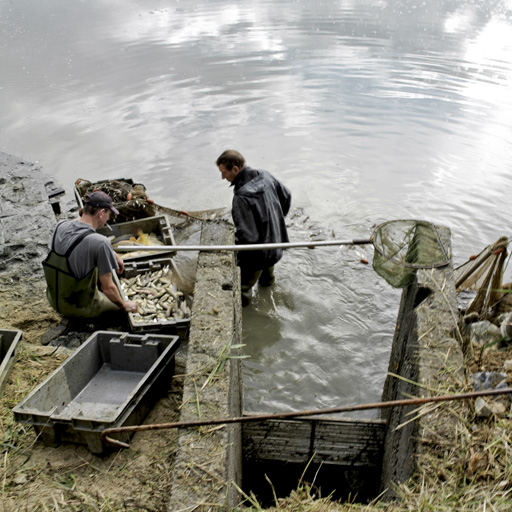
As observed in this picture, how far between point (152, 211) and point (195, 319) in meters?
4.19

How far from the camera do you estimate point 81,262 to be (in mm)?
4930

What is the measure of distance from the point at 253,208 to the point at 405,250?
6.77ft

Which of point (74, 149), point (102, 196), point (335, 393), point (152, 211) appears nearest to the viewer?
point (102, 196)

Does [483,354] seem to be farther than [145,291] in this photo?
No

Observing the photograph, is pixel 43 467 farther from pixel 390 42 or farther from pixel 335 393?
pixel 390 42

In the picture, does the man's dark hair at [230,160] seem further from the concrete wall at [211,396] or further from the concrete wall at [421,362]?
the concrete wall at [421,362]

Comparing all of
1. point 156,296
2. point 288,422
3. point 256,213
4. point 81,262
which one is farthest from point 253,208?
point 288,422

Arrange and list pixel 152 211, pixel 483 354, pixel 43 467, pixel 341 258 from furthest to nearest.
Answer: pixel 341 258, pixel 152 211, pixel 483 354, pixel 43 467

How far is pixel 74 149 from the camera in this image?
1237cm

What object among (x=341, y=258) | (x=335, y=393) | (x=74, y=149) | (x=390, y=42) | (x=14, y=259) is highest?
(x=390, y=42)

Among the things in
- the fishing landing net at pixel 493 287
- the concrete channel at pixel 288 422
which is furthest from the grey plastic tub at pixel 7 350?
the fishing landing net at pixel 493 287

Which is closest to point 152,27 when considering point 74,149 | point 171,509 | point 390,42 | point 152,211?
point 390,42

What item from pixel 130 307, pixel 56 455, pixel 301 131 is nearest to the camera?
pixel 56 455

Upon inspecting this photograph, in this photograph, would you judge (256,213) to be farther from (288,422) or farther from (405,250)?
(288,422)
